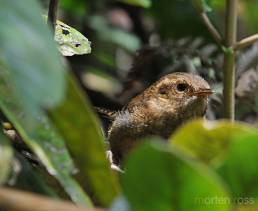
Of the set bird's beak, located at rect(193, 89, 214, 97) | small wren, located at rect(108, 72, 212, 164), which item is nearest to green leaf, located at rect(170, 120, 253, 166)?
small wren, located at rect(108, 72, 212, 164)

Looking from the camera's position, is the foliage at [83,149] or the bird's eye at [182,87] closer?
the foliage at [83,149]

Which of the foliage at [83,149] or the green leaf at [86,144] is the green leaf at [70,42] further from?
the green leaf at [86,144]

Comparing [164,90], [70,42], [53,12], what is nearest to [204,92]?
[164,90]

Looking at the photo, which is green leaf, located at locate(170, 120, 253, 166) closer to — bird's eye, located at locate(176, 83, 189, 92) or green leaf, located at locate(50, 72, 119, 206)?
green leaf, located at locate(50, 72, 119, 206)

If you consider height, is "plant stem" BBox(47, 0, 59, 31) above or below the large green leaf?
below

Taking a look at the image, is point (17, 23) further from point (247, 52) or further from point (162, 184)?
point (247, 52)

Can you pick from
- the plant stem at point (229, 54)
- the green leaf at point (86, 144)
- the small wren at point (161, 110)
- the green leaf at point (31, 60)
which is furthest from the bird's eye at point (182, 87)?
the green leaf at point (31, 60)
